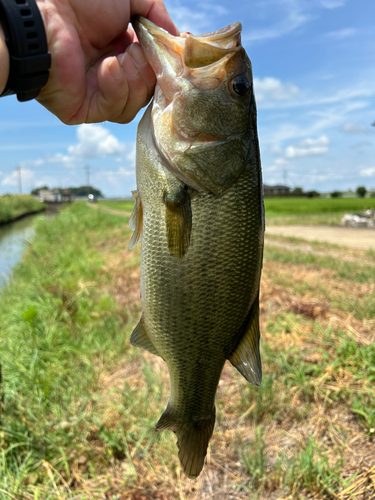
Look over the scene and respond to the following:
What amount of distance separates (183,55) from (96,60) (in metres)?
0.62

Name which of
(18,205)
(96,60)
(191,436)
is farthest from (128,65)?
(18,205)

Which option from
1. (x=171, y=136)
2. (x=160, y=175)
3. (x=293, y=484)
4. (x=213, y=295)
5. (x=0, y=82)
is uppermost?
(x=0, y=82)

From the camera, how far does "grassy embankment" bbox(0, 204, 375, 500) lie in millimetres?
2957

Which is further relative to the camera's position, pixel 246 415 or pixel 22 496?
pixel 246 415

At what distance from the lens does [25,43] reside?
5.26 feet

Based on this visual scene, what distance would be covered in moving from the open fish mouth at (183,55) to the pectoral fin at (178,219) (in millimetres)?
433

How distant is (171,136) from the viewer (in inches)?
68.2

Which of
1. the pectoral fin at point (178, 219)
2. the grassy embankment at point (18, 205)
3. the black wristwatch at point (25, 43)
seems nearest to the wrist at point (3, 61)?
the black wristwatch at point (25, 43)

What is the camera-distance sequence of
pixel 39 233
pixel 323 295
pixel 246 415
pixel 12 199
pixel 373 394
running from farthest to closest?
pixel 12 199
pixel 39 233
pixel 323 295
pixel 246 415
pixel 373 394

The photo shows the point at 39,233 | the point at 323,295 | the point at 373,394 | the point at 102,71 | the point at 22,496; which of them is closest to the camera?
the point at 102,71

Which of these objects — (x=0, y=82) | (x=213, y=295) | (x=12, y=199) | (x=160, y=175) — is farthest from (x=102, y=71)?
(x=12, y=199)

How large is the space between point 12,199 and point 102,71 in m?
57.7

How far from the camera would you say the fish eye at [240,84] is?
1.72 metres

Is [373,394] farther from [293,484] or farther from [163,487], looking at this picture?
[163,487]
